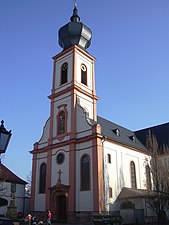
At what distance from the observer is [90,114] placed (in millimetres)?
34438

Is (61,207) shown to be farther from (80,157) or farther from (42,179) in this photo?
(80,157)

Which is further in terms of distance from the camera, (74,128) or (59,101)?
(59,101)

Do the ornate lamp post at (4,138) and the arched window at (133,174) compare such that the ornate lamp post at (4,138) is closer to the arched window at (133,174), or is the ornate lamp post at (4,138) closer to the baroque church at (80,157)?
the baroque church at (80,157)

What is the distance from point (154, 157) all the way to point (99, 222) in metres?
8.87

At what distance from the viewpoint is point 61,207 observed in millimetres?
29953

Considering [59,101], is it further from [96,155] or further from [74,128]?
[96,155]

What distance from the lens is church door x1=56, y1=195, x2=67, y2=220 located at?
29328 millimetres

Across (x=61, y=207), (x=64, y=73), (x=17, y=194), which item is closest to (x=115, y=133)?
(x=64, y=73)

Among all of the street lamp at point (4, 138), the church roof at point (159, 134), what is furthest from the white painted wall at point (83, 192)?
the street lamp at point (4, 138)

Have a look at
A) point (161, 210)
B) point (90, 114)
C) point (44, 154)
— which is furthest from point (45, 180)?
point (161, 210)

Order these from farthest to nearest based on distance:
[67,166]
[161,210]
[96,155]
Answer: [67,166] < [96,155] < [161,210]

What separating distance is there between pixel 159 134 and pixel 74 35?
68.4ft

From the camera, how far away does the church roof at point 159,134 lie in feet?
134

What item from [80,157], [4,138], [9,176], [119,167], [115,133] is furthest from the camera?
[9,176]
